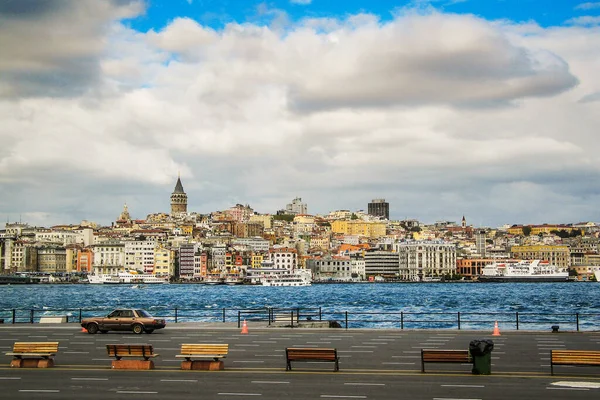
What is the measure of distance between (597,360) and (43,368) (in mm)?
16088

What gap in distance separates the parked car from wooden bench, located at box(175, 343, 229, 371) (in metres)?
12.8

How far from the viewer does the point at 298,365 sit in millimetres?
26938

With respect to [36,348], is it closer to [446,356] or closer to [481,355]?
[446,356]

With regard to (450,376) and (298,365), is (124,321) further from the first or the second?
(450,376)

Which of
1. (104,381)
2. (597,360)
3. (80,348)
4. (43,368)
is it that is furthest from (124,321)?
(597,360)

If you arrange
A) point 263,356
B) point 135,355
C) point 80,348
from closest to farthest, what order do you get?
1. point 135,355
2. point 263,356
3. point 80,348

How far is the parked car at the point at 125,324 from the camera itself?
38.4 meters

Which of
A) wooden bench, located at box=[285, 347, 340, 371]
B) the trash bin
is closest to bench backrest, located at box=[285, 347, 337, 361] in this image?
wooden bench, located at box=[285, 347, 340, 371]

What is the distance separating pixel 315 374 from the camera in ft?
81.3

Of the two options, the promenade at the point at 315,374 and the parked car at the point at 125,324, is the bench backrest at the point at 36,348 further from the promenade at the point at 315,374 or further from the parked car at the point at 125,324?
the parked car at the point at 125,324

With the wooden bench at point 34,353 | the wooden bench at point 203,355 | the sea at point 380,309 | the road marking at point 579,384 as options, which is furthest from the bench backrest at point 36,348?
the road marking at point 579,384

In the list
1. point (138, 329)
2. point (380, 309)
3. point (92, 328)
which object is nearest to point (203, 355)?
point (138, 329)

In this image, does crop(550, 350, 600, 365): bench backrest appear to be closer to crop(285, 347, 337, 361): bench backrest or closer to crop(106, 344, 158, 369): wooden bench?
crop(285, 347, 337, 361): bench backrest

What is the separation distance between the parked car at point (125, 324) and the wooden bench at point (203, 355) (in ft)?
41.9
